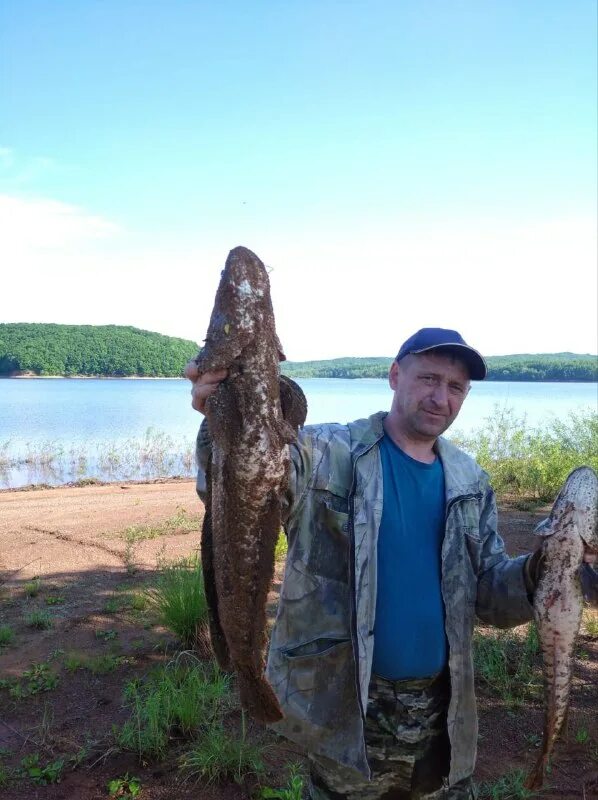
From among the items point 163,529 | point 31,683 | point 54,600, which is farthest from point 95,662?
point 163,529

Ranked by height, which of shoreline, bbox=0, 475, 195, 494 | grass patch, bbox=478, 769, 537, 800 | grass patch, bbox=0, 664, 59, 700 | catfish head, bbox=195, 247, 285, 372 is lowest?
shoreline, bbox=0, 475, 195, 494

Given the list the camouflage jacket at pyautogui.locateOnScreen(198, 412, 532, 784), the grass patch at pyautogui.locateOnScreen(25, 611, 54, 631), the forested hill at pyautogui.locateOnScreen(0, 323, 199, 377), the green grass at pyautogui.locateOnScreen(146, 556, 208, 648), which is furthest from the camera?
the forested hill at pyautogui.locateOnScreen(0, 323, 199, 377)

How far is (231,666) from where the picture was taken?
262 centimetres

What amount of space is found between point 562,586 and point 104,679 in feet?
13.3

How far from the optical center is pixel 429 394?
9.86 ft

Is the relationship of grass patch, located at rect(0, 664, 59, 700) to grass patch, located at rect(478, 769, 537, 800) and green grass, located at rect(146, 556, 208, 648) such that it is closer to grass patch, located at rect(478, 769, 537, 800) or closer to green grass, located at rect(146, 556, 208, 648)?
green grass, located at rect(146, 556, 208, 648)

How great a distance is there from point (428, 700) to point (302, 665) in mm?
608

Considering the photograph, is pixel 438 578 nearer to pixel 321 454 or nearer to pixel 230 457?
pixel 321 454

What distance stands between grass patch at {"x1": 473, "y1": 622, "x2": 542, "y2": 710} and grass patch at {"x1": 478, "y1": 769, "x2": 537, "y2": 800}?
3.16 feet

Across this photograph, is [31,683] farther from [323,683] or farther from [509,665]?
[509,665]

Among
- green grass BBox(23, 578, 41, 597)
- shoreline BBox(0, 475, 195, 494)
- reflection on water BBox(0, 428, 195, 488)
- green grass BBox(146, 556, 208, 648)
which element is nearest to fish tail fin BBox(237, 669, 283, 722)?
green grass BBox(146, 556, 208, 648)

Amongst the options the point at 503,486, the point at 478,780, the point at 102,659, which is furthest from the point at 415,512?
the point at 503,486

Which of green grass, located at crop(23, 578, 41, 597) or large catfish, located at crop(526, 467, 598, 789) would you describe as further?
green grass, located at crop(23, 578, 41, 597)

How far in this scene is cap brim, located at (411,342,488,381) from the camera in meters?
3.01
